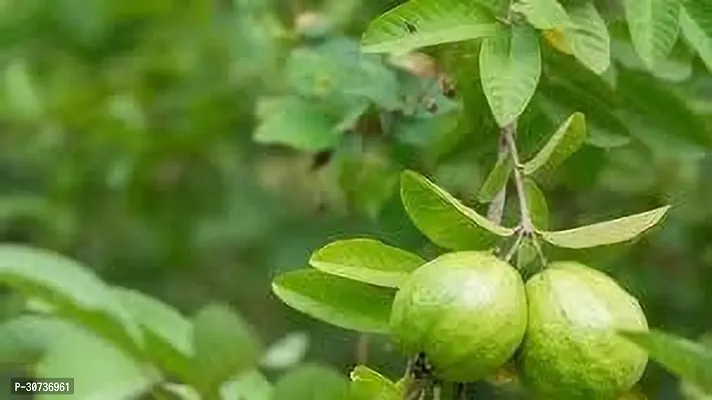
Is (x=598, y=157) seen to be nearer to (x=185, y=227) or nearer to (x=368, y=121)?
(x=368, y=121)

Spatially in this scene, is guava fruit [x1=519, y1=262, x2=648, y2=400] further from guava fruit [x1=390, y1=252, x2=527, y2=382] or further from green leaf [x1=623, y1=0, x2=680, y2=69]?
green leaf [x1=623, y1=0, x2=680, y2=69]

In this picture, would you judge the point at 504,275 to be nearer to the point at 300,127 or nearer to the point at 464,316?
the point at 464,316

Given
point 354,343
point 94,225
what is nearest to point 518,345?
point 354,343

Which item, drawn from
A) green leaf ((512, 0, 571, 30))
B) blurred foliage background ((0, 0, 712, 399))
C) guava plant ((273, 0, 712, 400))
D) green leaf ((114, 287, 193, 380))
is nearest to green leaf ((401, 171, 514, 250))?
guava plant ((273, 0, 712, 400))

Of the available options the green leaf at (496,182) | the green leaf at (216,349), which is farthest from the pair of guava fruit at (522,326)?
the green leaf at (216,349)

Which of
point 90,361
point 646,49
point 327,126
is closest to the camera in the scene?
point 646,49

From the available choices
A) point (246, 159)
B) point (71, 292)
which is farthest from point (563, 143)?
point (246, 159)
